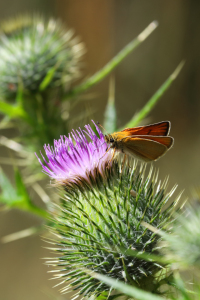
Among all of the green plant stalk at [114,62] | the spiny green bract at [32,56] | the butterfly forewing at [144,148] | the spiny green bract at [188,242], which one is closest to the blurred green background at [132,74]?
the spiny green bract at [32,56]

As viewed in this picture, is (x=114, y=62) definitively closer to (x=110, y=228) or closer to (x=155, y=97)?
(x=155, y=97)

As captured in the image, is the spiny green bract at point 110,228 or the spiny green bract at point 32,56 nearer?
the spiny green bract at point 110,228

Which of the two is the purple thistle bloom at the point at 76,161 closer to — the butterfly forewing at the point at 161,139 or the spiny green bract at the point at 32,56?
the butterfly forewing at the point at 161,139

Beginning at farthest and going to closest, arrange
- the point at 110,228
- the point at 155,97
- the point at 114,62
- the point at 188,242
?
the point at 114,62
the point at 155,97
the point at 110,228
the point at 188,242

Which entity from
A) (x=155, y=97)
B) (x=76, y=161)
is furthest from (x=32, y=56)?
(x=76, y=161)

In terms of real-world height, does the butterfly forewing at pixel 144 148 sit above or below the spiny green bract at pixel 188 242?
above

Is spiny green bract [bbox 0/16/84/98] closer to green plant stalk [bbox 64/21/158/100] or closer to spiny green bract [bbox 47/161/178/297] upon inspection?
green plant stalk [bbox 64/21/158/100]

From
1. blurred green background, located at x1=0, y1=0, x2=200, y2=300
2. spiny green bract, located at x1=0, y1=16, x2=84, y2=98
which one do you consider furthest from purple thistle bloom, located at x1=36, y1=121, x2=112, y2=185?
blurred green background, located at x1=0, y1=0, x2=200, y2=300
